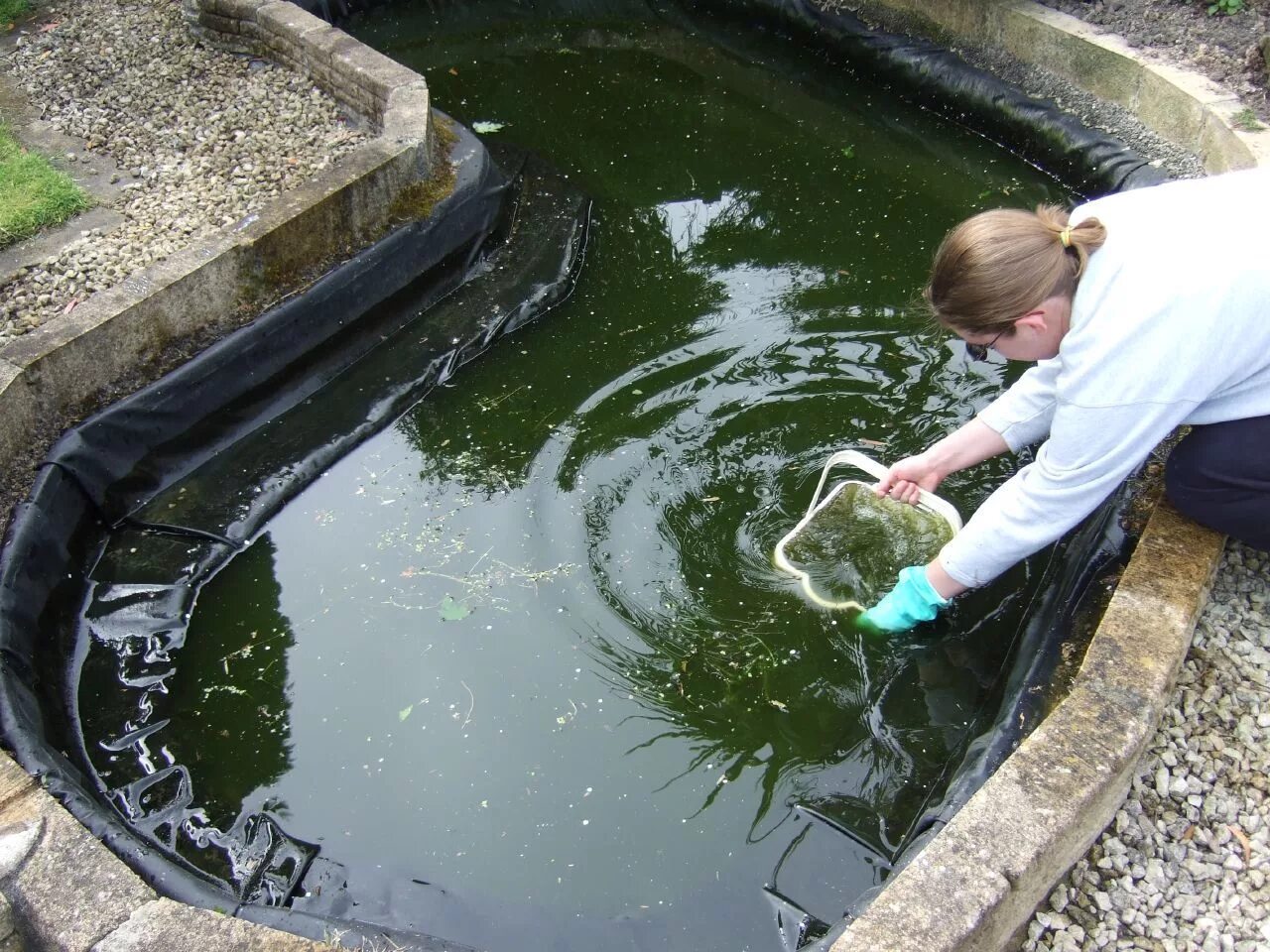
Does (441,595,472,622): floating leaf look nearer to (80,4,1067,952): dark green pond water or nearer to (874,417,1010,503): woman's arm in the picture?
(80,4,1067,952): dark green pond water

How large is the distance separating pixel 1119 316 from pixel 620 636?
1.72m

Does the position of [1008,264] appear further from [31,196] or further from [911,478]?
[31,196]

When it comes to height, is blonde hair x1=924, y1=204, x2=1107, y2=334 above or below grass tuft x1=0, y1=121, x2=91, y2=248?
above

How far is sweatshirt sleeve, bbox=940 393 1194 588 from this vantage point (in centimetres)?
220

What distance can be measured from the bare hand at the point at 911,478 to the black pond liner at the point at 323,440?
1.60ft

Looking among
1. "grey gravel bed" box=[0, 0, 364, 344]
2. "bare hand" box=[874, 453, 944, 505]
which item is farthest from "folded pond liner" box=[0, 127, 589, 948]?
"bare hand" box=[874, 453, 944, 505]

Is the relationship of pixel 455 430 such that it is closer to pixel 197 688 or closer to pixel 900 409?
pixel 197 688

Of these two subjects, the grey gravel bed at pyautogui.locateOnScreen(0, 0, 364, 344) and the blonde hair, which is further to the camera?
the grey gravel bed at pyautogui.locateOnScreen(0, 0, 364, 344)

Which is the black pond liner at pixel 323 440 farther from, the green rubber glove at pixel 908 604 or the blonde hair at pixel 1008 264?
the blonde hair at pixel 1008 264

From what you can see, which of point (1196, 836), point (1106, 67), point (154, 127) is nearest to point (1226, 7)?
point (1106, 67)

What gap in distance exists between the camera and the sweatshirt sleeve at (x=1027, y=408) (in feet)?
8.77

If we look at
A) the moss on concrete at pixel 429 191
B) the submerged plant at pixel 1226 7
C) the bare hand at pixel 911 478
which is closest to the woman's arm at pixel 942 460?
the bare hand at pixel 911 478

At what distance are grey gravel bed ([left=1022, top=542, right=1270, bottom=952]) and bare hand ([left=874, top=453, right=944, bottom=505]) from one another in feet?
2.72

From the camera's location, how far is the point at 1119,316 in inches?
83.0
